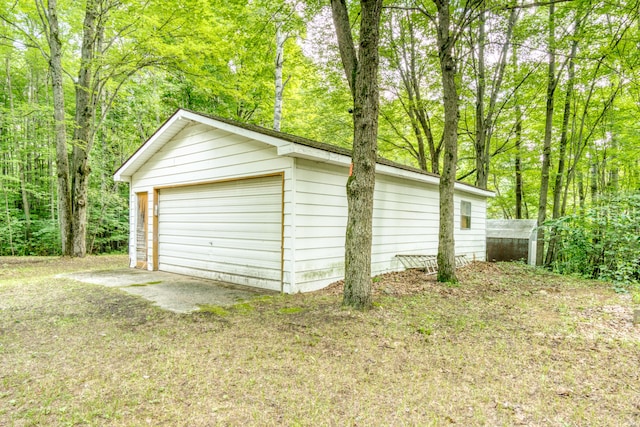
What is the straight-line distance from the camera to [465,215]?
33.6ft

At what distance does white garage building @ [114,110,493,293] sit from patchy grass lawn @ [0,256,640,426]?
3.84 ft

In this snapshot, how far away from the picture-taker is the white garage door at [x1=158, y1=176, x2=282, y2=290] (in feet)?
19.1

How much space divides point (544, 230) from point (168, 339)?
1036cm

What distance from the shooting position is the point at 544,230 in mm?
9477

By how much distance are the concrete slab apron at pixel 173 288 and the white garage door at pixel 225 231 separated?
12.0 inches

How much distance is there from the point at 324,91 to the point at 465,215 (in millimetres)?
7058

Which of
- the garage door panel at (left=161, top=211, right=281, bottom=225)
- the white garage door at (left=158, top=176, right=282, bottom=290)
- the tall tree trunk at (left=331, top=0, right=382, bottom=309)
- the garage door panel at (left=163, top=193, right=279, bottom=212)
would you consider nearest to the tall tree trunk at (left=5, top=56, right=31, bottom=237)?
the white garage door at (left=158, top=176, right=282, bottom=290)

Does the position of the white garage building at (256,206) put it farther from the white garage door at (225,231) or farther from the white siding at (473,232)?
the white siding at (473,232)

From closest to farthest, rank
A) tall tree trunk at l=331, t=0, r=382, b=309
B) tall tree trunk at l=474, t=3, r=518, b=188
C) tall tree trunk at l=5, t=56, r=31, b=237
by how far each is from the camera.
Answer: tall tree trunk at l=331, t=0, r=382, b=309
tall tree trunk at l=474, t=3, r=518, b=188
tall tree trunk at l=5, t=56, r=31, b=237

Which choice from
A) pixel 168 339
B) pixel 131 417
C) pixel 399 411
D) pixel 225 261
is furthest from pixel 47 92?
pixel 399 411

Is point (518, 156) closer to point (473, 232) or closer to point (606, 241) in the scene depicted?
point (473, 232)

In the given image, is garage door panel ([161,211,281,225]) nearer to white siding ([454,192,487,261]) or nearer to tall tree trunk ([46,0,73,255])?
tall tree trunk ([46,0,73,255])

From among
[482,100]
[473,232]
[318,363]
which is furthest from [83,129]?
[482,100]

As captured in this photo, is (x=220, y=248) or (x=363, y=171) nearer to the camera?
(x=363, y=171)
